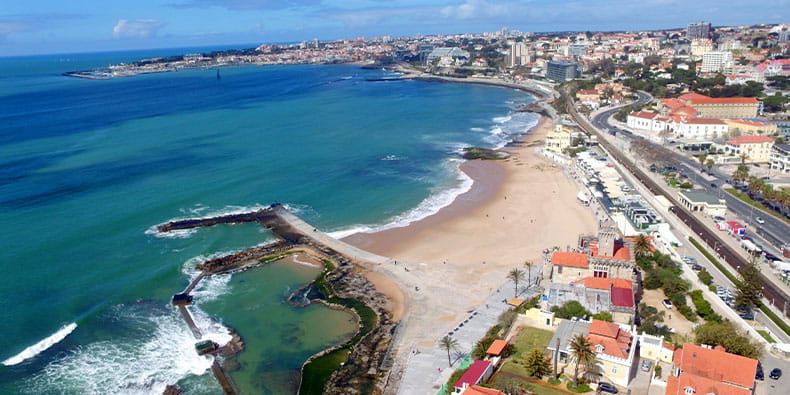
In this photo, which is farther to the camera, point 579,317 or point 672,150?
point 672,150

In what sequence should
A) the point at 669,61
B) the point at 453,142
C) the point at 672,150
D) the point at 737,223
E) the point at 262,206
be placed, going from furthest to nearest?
the point at 669,61 < the point at 453,142 < the point at 672,150 < the point at 262,206 < the point at 737,223

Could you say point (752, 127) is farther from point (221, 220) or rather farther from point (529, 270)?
point (221, 220)

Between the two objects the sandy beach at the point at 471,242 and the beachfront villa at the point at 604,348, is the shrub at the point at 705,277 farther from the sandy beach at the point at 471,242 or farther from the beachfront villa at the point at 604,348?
the beachfront villa at the point at 604,348

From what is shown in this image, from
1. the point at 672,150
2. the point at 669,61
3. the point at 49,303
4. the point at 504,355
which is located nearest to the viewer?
the point at 504,355

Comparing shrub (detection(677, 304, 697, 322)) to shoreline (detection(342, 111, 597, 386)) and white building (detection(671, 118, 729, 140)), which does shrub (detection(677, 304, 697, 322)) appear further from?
white building (detection(671, 118, 729, 140))

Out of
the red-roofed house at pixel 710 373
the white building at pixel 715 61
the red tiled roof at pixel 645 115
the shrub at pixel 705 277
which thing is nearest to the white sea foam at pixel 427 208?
the shrub at pixel 705 277

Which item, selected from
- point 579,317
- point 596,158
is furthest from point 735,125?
point 579,317

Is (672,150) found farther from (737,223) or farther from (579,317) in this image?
(579,317)

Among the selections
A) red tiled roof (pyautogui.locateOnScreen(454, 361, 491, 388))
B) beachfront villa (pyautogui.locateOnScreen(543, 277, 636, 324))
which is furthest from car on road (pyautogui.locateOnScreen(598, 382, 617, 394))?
beachfront villa (pyautogui.locateOnScreen(543, 277, 636, 324))
